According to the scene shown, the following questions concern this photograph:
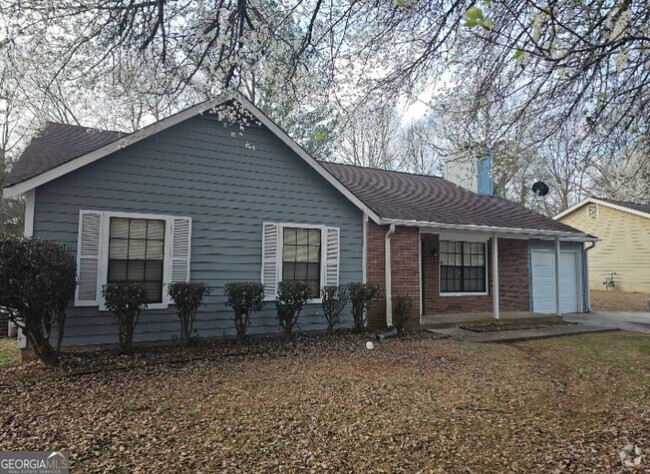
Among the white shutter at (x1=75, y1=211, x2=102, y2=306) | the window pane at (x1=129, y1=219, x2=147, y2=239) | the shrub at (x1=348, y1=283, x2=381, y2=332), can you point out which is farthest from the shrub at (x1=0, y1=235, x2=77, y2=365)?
the shrub at (x1=348, y1=283, x2=381, y2=332)

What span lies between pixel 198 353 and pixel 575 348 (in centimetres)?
714

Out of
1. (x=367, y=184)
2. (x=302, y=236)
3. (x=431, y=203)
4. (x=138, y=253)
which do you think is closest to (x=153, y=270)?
(x=138, y=253)

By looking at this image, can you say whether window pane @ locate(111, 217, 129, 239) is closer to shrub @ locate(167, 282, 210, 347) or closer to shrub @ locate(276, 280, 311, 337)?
shrub @ locate(167, 282, 210, 347)

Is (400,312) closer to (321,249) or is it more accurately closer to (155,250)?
(321,249)

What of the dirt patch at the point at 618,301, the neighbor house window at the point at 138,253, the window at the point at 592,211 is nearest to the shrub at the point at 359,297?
→ the neighbor house window at the point at 138,253

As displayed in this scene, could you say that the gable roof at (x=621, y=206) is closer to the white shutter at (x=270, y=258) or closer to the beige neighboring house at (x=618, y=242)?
the beige neighboring house at (x=618, y=242)

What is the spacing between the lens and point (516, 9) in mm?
4703

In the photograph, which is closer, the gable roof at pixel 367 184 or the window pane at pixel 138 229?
the gable roof at pixel 367 184

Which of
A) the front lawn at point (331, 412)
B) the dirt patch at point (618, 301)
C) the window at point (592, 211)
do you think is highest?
the window at point (592, 211)

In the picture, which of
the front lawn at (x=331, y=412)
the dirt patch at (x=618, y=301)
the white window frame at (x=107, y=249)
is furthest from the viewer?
the dirt patch at (x=618, y=301)

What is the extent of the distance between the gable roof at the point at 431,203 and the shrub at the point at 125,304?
5.07 meters

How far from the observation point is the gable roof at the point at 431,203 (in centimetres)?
1012

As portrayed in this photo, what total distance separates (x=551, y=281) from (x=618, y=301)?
6487 millimetres

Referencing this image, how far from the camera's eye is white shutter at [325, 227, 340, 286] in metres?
8.88
